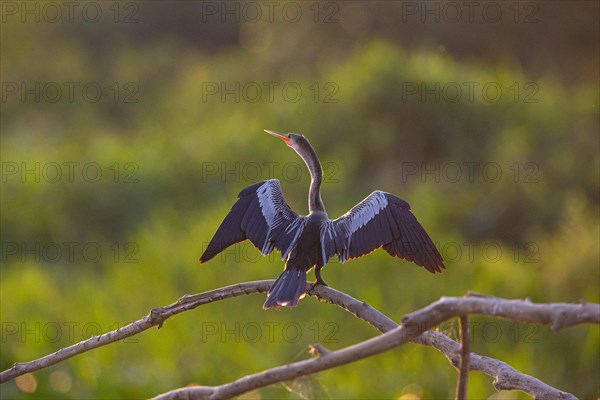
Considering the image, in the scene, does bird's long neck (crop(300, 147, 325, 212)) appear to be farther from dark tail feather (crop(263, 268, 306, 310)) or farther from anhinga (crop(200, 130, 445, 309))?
dark tail feather (crop(263, 268, 306, 310))

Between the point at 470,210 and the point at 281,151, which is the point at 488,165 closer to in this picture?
the point at 470,210

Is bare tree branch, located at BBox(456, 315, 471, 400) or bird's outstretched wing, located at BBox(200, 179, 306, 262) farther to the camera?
bird's outstretched wing, located at BBox(200, 179, 306, 262)

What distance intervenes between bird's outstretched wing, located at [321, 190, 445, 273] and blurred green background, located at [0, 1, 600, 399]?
0.50 m

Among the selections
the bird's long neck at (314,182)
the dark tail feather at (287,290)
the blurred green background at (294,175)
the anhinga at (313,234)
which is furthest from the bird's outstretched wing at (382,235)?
the blurred green background at (294,175)

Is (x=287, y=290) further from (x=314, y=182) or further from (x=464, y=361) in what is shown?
(x=464, y=361)

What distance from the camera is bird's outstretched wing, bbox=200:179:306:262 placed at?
11.4ft

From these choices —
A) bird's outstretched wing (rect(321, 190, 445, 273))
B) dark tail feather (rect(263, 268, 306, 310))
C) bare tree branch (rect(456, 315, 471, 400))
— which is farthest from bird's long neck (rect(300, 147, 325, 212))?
bare tree branch (rect(456, 315, 471, 400))

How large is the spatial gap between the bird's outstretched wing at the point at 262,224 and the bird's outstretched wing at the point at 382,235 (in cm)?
14

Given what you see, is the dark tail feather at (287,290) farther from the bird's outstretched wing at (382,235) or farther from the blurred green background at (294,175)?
the blurred green background at (294,175)

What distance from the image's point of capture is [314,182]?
12.6ft

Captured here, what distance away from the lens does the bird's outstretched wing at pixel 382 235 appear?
331 cm

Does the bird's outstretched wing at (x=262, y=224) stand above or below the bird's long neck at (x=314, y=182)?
below

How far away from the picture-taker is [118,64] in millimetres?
20875

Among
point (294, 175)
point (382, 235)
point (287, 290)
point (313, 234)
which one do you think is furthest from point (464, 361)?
point (294, 175)
